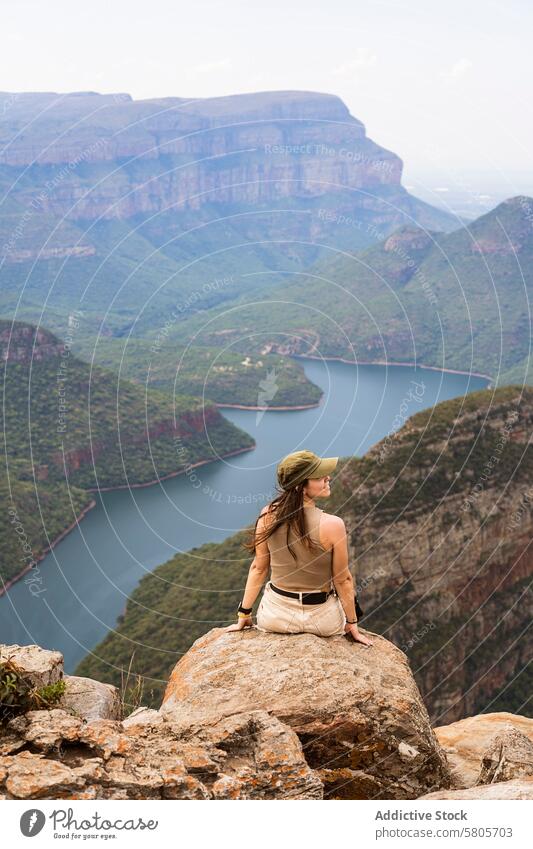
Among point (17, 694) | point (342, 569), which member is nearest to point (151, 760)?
point (17, 694)

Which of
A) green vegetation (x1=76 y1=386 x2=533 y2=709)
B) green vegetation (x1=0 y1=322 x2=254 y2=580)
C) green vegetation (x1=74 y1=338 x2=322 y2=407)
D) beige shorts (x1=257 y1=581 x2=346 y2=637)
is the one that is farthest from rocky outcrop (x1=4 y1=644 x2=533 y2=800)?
green vegetation (x1=74 y1=338 x2=322 y2=407)

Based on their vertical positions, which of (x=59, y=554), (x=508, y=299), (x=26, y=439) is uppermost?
(x=508, y=299)

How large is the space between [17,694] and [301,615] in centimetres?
285

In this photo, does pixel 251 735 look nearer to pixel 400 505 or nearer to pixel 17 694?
Answer: pixel 17 694

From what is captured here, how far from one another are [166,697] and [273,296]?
14239cm

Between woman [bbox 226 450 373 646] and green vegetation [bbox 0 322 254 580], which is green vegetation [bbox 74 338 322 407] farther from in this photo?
woman [bbox 226 450 373 646]

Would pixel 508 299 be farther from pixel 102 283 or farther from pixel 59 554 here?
pixel 59 554

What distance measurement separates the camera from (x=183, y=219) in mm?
197750

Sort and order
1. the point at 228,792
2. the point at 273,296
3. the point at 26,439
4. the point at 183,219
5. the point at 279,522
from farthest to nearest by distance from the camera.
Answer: the point at 183,219 < the point at 273,296 < the point at 26,439 < the point at 279,522 < the point at 228,792

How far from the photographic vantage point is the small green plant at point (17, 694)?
22.7ft

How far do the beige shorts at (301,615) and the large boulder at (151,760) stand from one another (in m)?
1.34

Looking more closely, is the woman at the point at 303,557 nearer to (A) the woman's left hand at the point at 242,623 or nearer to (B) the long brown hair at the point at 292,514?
(B) the long brown hair at the point at 292,514
